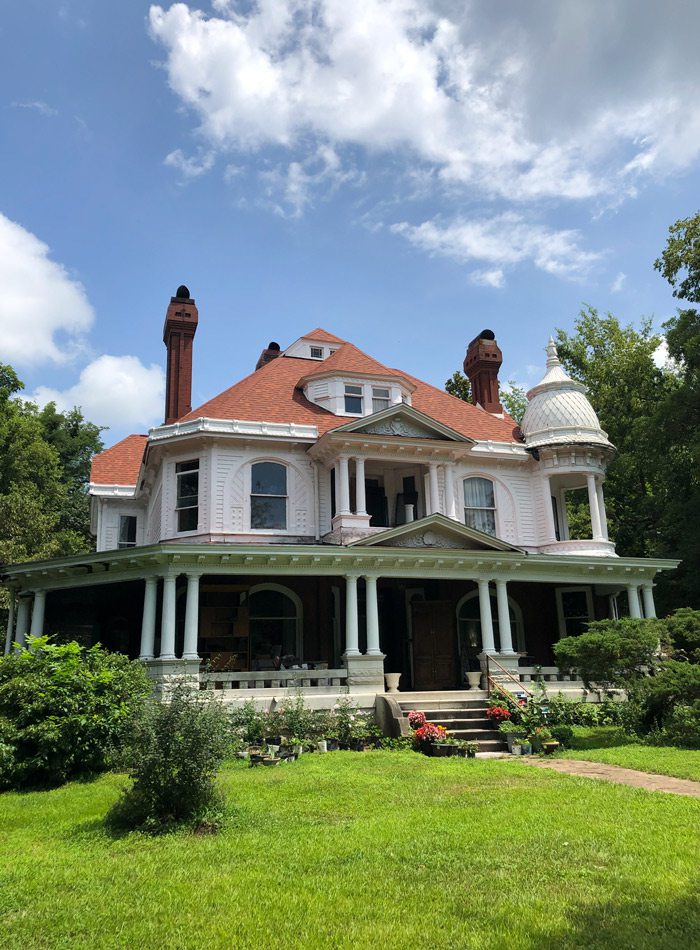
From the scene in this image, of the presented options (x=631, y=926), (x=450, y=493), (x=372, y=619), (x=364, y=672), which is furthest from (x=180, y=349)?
(x=631, y=926)

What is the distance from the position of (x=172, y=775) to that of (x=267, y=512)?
503 inches

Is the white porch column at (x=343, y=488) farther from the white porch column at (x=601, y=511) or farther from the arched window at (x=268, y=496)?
the white porch column at (x=601, y=511)

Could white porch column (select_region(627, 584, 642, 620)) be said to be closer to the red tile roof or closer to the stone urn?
the stone urn

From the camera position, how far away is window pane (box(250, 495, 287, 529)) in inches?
829

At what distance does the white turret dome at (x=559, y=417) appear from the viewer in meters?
23.7

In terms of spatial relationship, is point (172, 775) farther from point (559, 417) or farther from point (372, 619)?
point (559, 417)

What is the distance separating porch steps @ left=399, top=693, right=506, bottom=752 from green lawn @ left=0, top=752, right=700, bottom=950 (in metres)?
5.22

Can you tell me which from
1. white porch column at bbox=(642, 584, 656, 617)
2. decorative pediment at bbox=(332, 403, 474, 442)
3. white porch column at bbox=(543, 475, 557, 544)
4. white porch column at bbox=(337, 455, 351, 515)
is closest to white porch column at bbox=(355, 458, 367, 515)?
white porch column at bbox=(337, 455, 351, 515)

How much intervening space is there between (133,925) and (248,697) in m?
11.4

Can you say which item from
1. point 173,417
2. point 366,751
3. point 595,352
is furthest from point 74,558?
point 595,352

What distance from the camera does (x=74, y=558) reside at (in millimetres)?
18344

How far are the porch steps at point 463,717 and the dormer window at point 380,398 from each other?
32.1 feet

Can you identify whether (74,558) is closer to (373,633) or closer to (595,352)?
(373,633)

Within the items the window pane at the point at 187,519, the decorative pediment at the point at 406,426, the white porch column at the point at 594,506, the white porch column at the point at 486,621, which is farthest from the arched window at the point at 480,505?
the window pane at the point at 187,519
